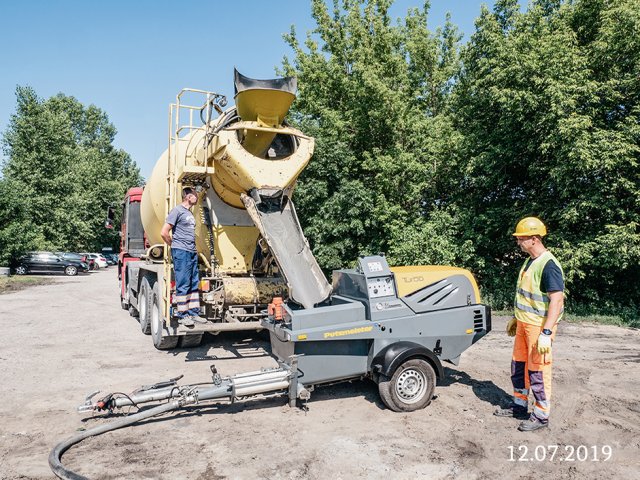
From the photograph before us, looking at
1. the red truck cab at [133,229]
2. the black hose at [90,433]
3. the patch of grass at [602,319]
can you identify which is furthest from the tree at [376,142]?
the black hose at [90,433]

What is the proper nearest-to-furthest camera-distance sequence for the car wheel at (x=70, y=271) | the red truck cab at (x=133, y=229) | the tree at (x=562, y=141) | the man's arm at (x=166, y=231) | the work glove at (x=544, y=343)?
the work glove at (x=544, y=343) → the man's arm at (x=166, y=231) → the tree at (x=562, y=141) → the red truck cab at (x=133, y=229) → the car wheel at (x=70, y=271)

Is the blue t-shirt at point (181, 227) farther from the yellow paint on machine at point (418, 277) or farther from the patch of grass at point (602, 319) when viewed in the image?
the patch of grass at point (602, 319)

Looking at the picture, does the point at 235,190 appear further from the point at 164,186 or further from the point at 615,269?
the point at 615,269

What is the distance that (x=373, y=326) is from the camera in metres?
4.81

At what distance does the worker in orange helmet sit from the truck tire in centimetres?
612

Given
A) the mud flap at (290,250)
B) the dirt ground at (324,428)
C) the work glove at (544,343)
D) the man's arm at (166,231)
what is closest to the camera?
the dirt ground at (324,428)

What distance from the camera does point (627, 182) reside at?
10.9 meters

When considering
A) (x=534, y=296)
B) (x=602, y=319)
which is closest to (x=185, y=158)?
(x=534, y=296)

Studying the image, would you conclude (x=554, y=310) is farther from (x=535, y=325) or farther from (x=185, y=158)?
(x=185, y=158)

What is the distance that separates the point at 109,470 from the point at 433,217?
40.9 feet

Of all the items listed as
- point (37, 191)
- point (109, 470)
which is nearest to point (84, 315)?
point (109, 470)

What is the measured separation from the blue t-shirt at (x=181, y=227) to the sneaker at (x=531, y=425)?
14.6 ft

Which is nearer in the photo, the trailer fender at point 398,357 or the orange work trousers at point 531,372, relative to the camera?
the orange work trousers at point 531,372

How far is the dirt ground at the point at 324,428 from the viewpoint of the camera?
3629 mm
